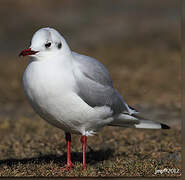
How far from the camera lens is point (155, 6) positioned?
20297 millimetres

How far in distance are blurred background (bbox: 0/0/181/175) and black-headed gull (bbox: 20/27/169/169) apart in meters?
Answer: 0.92

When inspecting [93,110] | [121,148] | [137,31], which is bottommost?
[121,148]

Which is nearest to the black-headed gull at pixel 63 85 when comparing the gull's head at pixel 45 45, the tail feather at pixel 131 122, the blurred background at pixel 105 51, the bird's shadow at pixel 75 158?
the gull's head at pixel 45 45

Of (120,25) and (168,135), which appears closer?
(168,135)

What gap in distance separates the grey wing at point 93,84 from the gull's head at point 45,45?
0.27m

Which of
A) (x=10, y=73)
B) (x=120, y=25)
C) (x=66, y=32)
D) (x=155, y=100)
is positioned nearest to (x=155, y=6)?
(x=120, y=25)

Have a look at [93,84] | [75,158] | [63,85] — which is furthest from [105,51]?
[63,85]

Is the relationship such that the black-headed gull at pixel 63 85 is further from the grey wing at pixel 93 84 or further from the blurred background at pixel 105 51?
the blurred background at pixel 105 51

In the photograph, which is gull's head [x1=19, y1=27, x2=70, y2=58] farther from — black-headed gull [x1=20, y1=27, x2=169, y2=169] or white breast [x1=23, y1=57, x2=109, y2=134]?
white breast [x1=23, y1=57, x2=109, y2=134]

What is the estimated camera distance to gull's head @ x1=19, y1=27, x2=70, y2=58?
471cm

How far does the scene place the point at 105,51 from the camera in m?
13.3

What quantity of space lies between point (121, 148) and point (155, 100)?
10.2ft

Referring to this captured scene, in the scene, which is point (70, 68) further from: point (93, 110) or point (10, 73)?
point (10, 73)

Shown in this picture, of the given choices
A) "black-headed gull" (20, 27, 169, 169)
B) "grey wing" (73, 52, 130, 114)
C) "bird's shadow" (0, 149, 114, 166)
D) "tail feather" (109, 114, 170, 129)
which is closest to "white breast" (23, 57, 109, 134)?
"black-headed gull" (20, 27, 169, 169)
